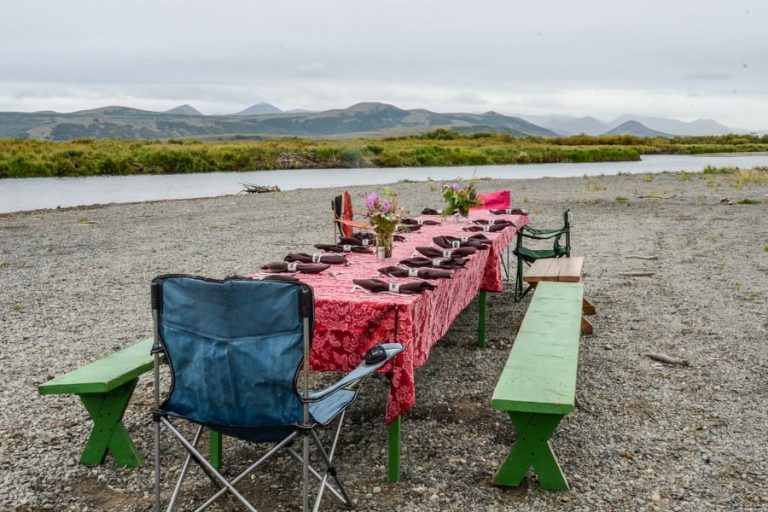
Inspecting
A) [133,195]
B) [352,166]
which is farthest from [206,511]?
[352,166]

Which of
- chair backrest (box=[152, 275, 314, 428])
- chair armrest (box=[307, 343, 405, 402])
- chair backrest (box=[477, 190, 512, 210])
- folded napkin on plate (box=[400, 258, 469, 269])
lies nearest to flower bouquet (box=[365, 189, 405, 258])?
folded napkin on plate (box=[400, 258, 469, 269])

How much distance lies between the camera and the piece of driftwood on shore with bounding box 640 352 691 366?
5.29m

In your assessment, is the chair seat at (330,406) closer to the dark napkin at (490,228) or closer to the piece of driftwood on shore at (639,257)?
the dark napkin at (490,228)

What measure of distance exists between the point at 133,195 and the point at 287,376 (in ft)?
78.5

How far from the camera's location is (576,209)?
17.1 meters

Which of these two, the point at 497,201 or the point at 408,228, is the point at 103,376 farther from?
the point at 497,201

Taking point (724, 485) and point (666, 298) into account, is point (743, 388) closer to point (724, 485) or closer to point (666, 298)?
point (724, 485)

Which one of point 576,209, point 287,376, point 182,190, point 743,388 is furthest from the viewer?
point 182,190

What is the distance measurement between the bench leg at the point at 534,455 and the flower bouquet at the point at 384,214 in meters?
1.69

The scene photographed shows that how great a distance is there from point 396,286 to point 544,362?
2.90ft

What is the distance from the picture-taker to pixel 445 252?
4.85 metres

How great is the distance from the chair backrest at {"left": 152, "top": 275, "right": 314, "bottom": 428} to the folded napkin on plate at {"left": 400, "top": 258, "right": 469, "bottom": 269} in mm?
1876

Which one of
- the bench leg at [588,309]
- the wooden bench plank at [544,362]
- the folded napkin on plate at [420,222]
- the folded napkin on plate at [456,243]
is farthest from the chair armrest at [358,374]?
the bench leg at [588,309]

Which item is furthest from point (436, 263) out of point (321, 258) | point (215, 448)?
point (215, 448)
